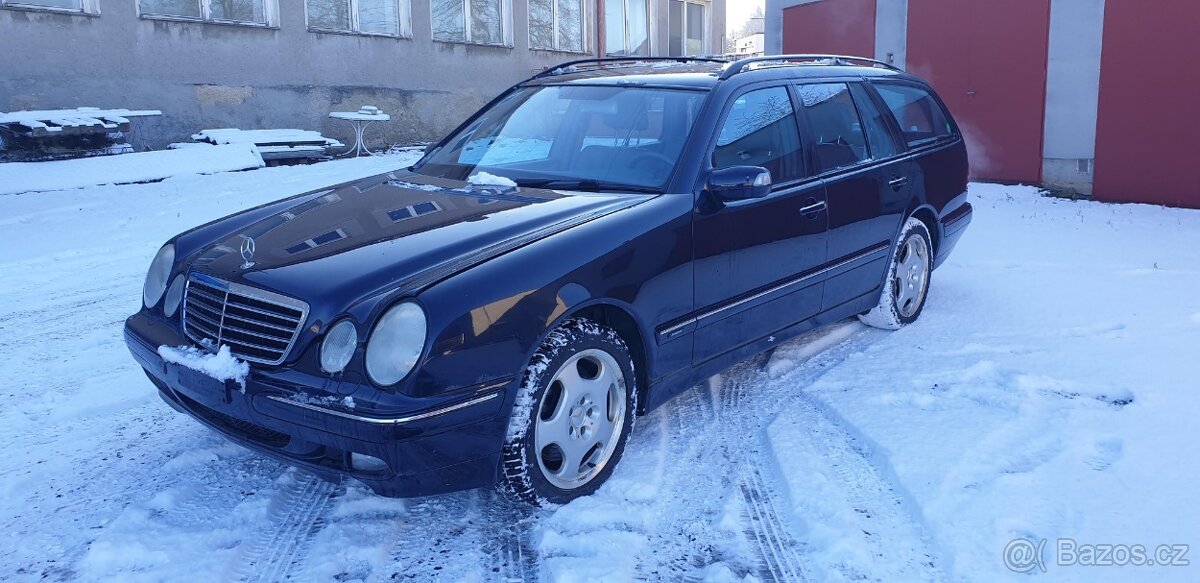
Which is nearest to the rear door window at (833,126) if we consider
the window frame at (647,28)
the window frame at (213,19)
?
the window frame at (213,19)

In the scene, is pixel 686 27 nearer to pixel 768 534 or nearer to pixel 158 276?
pixel 158 276

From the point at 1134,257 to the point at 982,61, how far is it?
5178 mm

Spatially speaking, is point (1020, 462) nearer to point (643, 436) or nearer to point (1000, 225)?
point (643, 436)

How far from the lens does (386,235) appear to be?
342cm

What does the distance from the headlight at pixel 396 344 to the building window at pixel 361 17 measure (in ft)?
43.9

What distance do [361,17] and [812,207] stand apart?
13.1 meters

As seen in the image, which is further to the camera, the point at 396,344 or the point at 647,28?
the point at 647,28

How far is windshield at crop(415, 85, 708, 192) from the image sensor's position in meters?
4.02

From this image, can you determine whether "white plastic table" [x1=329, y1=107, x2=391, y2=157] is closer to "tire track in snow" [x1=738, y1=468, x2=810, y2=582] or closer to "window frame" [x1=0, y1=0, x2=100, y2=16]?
"window frame" [x1=0, y1=0, x2=100, y2=16]

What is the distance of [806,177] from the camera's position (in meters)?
4.50

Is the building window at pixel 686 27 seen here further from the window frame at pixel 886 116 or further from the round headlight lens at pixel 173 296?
the round headlight lens at pixel 173 296

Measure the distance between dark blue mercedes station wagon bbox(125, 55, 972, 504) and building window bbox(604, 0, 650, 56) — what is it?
55.8ft

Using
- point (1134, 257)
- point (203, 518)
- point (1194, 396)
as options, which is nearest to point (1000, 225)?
point (1134, 257)

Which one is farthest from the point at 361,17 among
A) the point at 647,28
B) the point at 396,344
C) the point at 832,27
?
the point at 396,344
